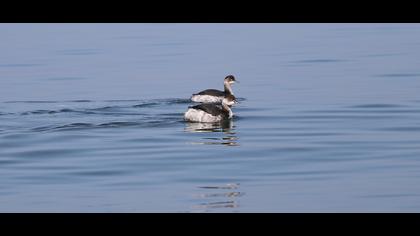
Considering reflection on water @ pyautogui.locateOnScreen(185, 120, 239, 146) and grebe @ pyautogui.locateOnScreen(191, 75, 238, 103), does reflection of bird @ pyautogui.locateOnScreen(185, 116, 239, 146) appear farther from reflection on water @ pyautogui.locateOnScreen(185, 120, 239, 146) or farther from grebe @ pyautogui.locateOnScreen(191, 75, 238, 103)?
grebe @ pyautogui.locateOnScreen(191, 75, 238, 103)

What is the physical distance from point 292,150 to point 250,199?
5377 mm

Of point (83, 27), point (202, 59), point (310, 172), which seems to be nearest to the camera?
point (310, 172)

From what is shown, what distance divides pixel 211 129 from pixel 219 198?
1002 centimetres

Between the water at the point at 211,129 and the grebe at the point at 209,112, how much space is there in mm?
383

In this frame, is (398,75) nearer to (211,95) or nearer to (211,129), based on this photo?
(211,95)

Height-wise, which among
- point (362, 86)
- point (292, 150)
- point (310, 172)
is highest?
point (362, 86)

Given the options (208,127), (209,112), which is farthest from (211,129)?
(209,112)

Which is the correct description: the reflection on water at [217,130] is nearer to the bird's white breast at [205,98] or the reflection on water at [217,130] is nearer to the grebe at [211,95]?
the bird's white breast at [205,98]

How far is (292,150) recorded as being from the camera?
70.7ft

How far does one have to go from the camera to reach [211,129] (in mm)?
26344

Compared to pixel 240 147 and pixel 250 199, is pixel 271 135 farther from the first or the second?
pixel 250 199

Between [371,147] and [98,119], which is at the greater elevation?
[98,119]

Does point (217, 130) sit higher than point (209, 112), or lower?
lower

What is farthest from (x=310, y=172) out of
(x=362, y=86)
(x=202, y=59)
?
(x=202, y=59)
